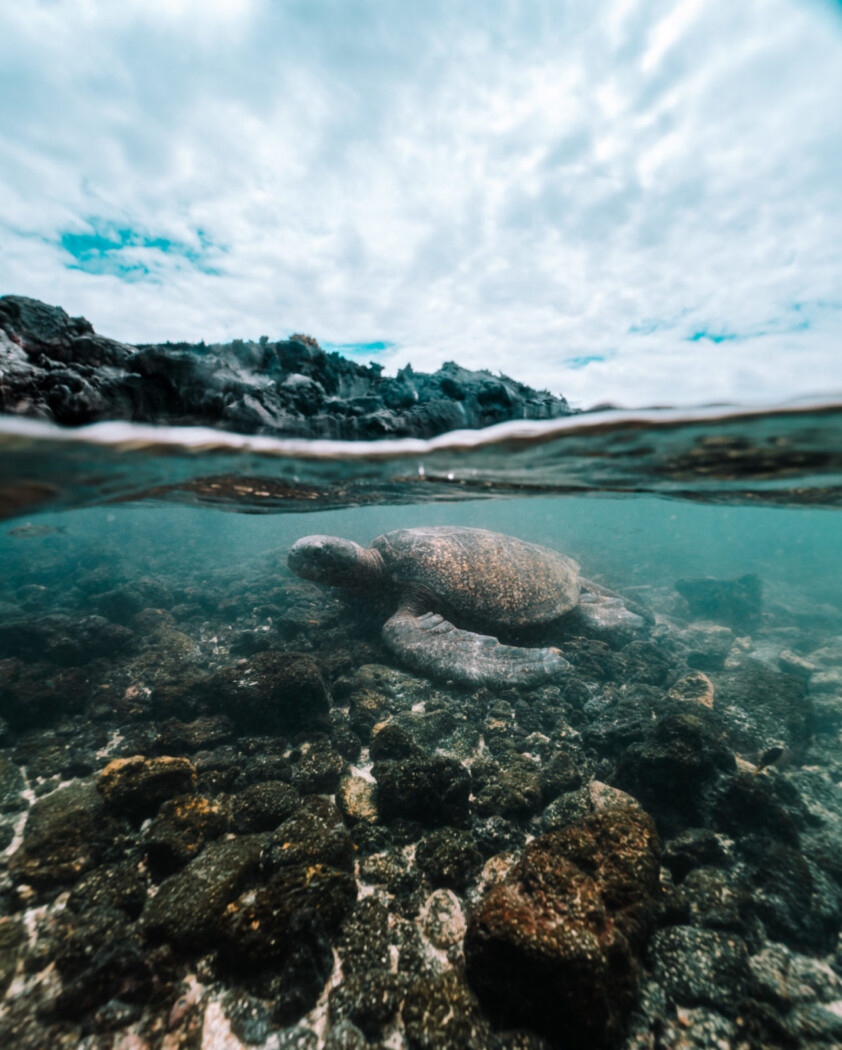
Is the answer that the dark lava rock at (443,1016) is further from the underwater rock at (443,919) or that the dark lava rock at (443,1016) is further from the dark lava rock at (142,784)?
the dark lava rock at (142,784)

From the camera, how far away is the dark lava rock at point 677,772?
187 inches

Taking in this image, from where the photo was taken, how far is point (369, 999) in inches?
121

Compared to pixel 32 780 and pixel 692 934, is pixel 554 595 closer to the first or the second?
pixel 692 934

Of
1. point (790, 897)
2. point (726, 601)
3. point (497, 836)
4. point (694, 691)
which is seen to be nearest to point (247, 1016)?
point (497, 836)

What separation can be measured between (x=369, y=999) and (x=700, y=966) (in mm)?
2746

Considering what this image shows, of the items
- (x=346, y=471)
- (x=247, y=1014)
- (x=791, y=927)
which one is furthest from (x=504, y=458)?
(x=247, y=1014)

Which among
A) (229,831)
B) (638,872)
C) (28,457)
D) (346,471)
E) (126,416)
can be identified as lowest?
(229,831)

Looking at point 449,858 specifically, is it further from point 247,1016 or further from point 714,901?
point 714,901

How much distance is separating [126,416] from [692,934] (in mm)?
8583

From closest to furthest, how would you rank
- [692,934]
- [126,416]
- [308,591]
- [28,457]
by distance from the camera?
[692,934], [126,416], [28,457], [308,591]

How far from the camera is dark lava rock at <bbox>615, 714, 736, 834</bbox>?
4.75m

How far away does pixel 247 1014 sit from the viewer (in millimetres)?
3027

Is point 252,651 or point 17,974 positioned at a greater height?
point 17,974

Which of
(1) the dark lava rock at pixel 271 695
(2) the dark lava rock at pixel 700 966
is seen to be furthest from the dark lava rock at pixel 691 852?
(1) the dark lava rock at pixel 271 695
